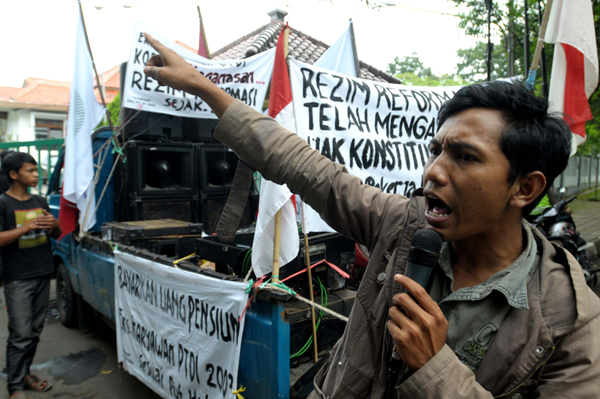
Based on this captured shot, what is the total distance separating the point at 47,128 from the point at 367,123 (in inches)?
1163

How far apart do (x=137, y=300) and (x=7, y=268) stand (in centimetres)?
126

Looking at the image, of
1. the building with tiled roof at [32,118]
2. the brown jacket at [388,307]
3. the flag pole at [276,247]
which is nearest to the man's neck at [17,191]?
the flag pole at [276,247]

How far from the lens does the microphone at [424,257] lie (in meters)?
1.06

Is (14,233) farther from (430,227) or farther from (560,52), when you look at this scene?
(560,52)

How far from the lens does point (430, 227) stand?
1081 mm

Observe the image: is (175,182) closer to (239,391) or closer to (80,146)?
(80,146)

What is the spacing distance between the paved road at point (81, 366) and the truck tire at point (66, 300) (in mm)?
123

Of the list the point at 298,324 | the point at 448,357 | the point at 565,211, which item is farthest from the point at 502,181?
the point at 565,211

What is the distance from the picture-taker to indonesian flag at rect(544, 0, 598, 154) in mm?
3408

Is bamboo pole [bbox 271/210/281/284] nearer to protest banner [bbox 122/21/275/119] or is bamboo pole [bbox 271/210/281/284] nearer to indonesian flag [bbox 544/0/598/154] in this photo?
protest banner [bbox 122/21/275/119]

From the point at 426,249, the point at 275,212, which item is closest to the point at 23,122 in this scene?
the point at 275,212

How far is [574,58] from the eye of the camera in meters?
3.51

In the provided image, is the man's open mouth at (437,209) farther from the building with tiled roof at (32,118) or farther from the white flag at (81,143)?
the building with tiled roof at (32,118)

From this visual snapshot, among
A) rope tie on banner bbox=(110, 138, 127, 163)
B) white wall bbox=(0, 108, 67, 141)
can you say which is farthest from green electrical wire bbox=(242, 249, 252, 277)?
white wall bbox=(0, 108, 67, 141)
